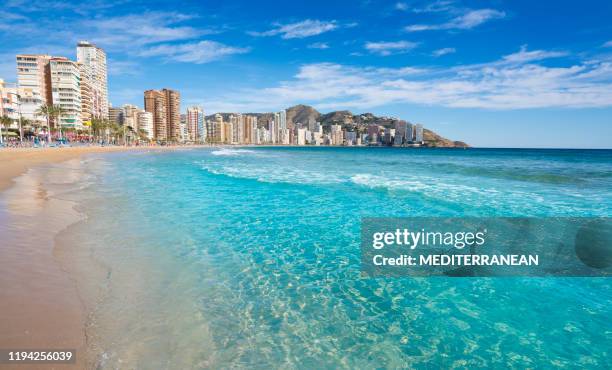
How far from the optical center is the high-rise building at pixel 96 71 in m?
172

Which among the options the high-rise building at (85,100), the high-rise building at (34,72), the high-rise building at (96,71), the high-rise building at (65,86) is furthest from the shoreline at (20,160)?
the high-rise building at (96,71)

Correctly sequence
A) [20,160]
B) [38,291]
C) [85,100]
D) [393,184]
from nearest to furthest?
[38,291] < [393,184] < [20,160] < [85,100]

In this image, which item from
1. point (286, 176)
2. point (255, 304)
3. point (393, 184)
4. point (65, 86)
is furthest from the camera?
point (65, 86)

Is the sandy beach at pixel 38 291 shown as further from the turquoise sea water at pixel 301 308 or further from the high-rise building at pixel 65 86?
the high-rise building at pixel 65 86

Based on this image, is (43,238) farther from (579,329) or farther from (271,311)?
(579,329)

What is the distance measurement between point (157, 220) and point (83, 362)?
25.4 feet

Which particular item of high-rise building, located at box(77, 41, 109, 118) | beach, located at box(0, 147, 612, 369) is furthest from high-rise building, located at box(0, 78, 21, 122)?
beach, located at box(0, 147, 612, 369)
